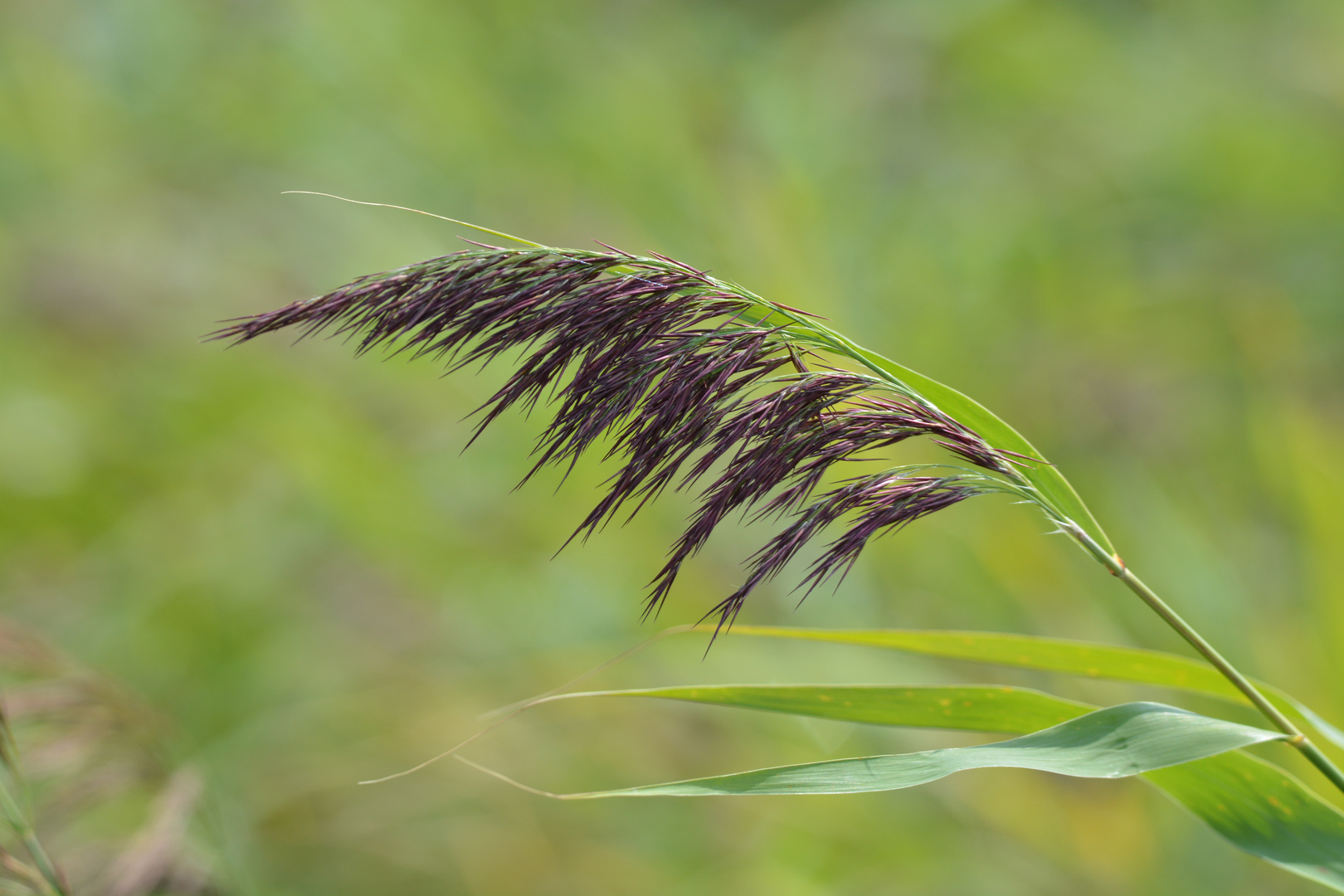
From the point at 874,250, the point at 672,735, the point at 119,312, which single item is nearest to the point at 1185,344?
the point at 874,250

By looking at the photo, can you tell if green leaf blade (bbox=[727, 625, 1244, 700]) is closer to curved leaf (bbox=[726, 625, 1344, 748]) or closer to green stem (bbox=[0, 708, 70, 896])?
curved leaf (bbox=[726, 625, 1344, 748])

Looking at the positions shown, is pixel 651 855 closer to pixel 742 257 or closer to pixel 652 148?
pixel 742 257

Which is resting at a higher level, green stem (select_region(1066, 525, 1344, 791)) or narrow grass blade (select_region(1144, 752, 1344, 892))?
green stem (select_region(1066, 525, 1344, 791))

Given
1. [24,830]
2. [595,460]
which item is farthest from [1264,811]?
[595,460]

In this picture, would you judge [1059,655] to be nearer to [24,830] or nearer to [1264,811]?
[1264,811]

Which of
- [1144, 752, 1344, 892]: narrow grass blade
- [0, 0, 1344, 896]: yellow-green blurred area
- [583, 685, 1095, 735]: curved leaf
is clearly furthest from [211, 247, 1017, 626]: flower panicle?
[0, 0, 1344, 896]: yellow-green blurred area

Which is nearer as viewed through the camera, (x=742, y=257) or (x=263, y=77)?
(x=742, y=257)

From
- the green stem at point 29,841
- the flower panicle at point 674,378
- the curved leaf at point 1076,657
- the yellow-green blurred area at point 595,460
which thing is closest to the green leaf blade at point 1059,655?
the curved leaf at point 1076,657
